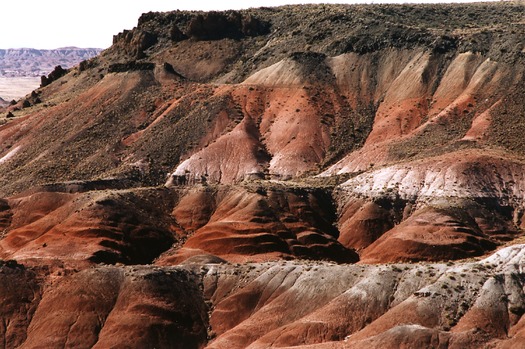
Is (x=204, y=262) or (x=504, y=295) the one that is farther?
(x=204, y=262)

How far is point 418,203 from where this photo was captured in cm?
9319

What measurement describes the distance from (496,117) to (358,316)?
178 ft

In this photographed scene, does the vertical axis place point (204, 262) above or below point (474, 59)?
below

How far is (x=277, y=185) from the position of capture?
320 feet

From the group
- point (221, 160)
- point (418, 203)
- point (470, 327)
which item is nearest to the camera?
point (470, 327)

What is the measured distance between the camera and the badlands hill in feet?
210

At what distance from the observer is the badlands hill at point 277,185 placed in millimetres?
64125

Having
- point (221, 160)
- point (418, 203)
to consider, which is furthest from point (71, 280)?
point (221, 160)

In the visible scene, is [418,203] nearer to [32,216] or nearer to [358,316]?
[358,316]

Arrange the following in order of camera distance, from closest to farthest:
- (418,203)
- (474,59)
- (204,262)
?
(204,262) → (418,203) → (474,59)

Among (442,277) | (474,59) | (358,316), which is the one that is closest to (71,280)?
(358,316)

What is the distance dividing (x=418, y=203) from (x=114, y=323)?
131 feet

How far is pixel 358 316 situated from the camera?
204 ft

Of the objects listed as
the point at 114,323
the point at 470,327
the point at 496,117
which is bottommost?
the point at 114,323
